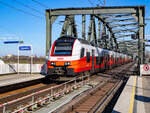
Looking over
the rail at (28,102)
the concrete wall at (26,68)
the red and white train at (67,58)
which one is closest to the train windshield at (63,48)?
the red and white train at (67,58)

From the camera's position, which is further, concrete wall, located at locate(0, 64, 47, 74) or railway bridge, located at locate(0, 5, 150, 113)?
concrete wall, located at locate(0, 64, 47, 74)

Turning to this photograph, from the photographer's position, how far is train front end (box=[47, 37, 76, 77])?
44.0ft

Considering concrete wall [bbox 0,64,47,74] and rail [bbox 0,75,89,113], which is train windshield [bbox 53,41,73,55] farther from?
concrete wall [bbox 0,64,47,74]

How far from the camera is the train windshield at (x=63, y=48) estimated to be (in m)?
13.9

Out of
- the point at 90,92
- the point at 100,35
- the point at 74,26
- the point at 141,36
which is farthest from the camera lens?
the point at 100,35

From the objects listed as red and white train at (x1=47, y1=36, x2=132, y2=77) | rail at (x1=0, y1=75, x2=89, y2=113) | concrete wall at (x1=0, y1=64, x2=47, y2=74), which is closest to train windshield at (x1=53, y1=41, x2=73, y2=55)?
red and white train at (x1=47, y1=36, x2=132, y2=77)

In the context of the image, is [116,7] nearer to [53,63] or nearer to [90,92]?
[53,63]

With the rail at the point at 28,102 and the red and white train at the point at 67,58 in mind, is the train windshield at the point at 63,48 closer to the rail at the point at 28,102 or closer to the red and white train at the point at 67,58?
the red and white train at the point at 67,58

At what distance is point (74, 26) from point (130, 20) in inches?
410

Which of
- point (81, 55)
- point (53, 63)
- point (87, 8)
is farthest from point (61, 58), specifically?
point (87, 8)

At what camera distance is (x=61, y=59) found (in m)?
13.6

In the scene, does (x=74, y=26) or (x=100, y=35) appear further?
(x=100, y=35)

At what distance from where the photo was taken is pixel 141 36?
20.1 m

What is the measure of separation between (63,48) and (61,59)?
103cm
